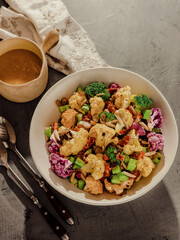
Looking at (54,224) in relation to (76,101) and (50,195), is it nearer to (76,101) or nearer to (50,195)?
(50,195)

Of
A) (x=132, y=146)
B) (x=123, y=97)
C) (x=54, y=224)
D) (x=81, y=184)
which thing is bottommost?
(x=54, y=224)

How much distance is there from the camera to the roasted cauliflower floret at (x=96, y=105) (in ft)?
4.53

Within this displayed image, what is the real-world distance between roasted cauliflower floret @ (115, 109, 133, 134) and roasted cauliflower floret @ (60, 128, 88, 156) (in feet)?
0.56

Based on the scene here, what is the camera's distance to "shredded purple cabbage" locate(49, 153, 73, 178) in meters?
1.30

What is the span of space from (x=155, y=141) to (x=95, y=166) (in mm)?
321

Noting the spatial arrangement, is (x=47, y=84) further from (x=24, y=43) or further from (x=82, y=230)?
(x=82, y=230)

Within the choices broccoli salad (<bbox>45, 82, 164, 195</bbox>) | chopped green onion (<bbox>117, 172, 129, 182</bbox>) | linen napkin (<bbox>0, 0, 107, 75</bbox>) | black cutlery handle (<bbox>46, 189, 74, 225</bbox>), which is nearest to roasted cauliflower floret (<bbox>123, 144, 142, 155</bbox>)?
broccoli salad (<bbox>45, 82, 164, 195</bbox>)

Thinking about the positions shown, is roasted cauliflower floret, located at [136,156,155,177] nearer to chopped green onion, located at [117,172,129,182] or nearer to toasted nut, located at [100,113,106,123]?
chopped green onion, located at [117,172,129,182]

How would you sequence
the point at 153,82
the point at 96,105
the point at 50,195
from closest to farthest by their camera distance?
the point at 96,105 < the point at 50,195 < the point at 153,82

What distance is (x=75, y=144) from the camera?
4.25ft

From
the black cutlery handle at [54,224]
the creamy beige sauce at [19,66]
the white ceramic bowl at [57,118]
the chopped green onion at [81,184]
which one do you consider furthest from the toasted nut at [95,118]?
the black cutlery handle at [54,224]

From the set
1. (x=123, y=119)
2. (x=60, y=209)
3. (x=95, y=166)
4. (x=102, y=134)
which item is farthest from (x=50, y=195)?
(x=123, y=119)

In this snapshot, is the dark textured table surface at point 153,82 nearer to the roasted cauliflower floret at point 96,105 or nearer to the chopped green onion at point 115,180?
the chopped green onion at point 115,180

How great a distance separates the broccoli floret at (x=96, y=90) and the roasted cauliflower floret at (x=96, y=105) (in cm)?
4
